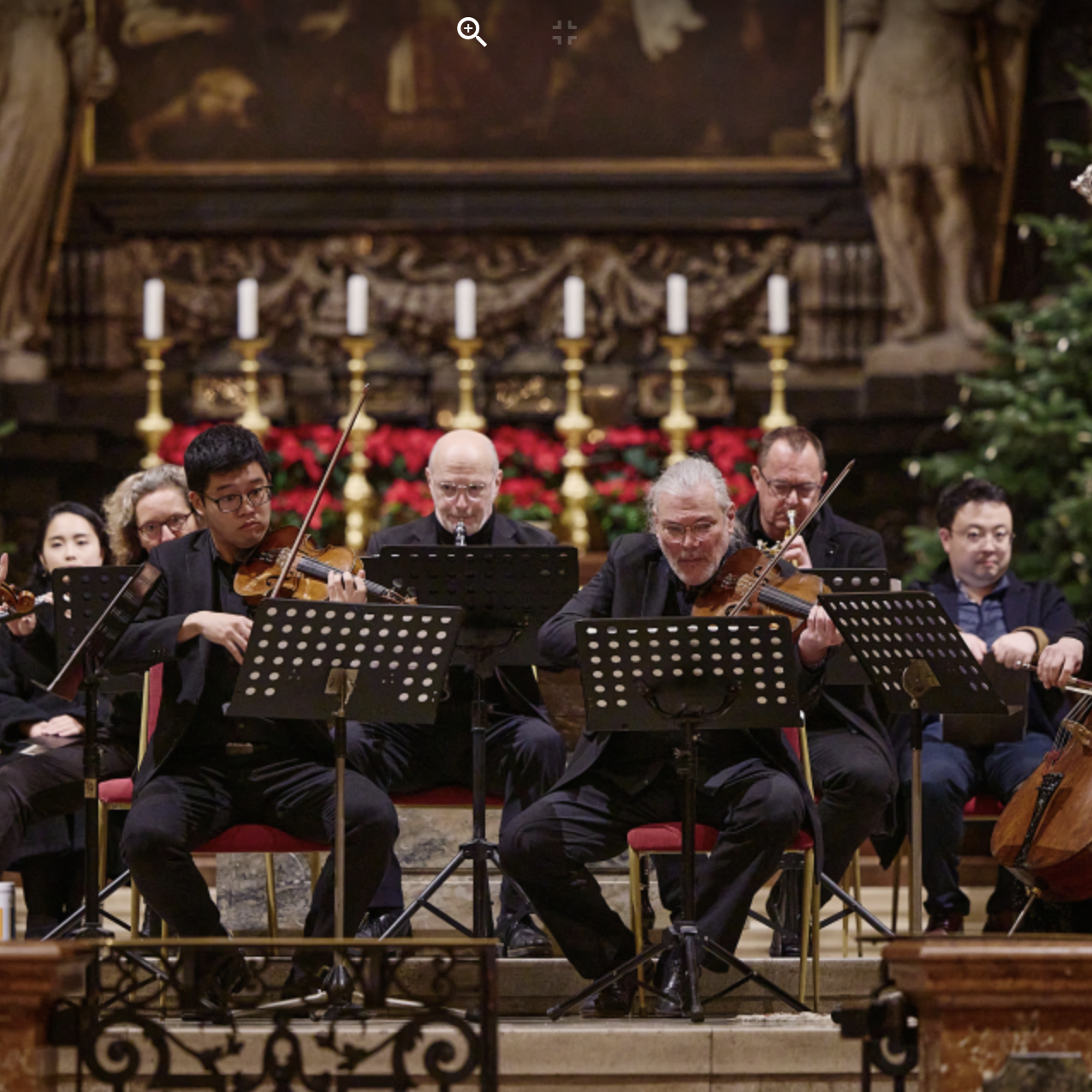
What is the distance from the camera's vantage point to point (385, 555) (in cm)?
483

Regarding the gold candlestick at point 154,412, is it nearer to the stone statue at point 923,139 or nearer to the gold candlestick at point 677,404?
the gold candlestick at point 677,404

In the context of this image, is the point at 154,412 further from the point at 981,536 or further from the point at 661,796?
the point at 661,796

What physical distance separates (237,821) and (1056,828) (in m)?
2.14

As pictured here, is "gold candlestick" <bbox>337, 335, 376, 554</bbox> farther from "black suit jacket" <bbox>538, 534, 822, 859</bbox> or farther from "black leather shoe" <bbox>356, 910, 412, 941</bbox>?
"black leather shoe" <bbox>356, 910, 412, 941</bbox>

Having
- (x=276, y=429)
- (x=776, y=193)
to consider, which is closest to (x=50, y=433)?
(x=276, y=429)

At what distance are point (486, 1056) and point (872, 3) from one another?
7176 millimetres

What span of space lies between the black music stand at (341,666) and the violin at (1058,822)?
160 cm

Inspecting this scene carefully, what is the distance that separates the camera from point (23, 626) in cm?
543

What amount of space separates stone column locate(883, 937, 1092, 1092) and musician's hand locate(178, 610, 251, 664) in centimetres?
185

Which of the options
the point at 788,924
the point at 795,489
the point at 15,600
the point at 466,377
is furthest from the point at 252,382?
the point at 788,924

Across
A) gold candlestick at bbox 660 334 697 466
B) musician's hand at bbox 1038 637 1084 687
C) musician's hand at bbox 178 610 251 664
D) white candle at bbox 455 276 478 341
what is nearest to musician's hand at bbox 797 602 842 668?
musician's hand at bbox 1038 637 1084 687

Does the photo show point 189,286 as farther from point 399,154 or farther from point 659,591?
point 659,591

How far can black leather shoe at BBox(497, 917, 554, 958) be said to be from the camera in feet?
16.9

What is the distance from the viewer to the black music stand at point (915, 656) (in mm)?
4438
